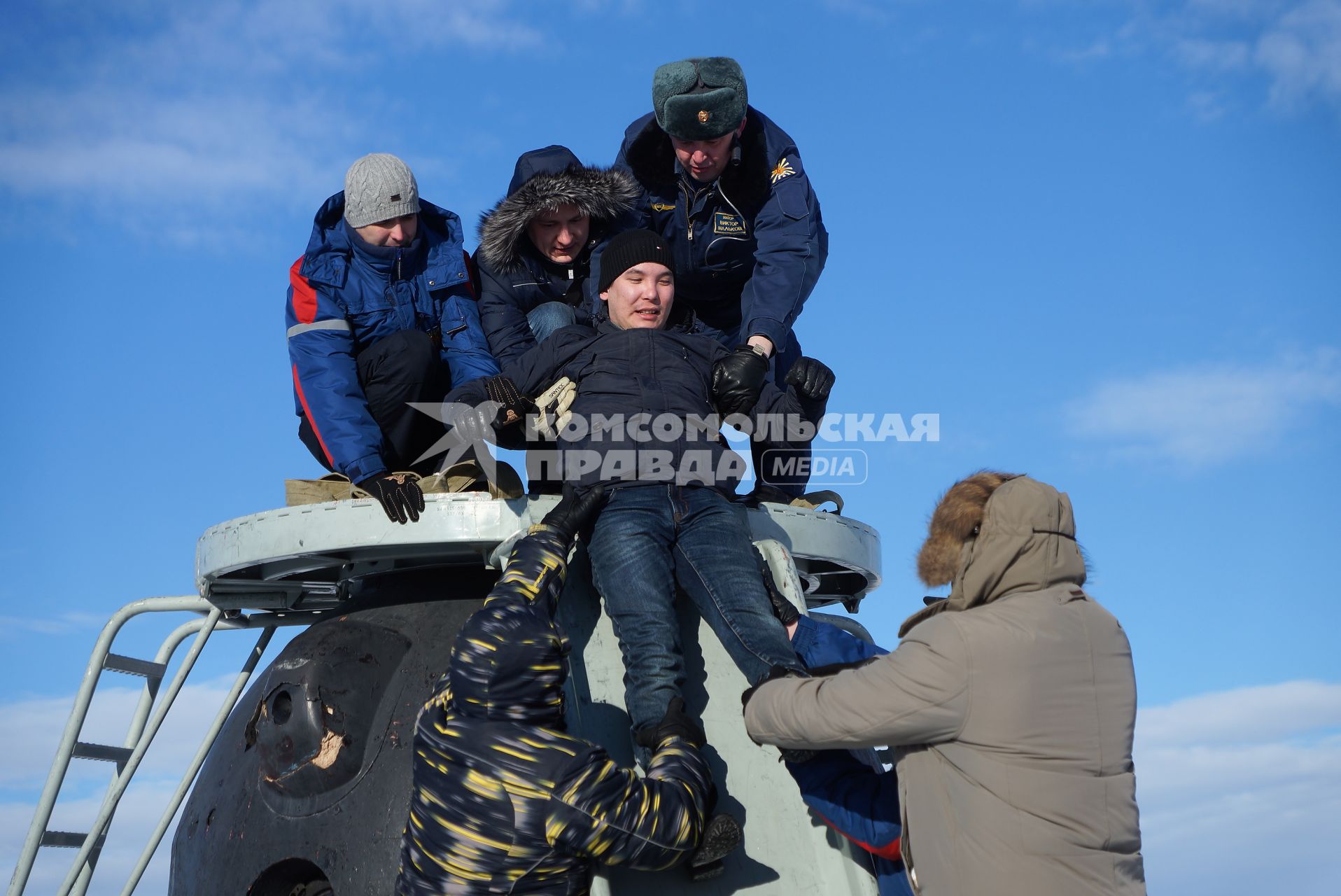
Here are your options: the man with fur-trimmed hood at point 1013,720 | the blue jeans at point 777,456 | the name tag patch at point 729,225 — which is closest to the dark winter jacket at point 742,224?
the name tag patch at point 729,225

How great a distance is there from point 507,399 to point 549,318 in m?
1.07

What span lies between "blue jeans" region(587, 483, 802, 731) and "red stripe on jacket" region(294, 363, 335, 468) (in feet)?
4.54

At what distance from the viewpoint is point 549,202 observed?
18.5 feet

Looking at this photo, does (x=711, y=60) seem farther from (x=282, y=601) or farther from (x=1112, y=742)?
(x=1112, y=742)

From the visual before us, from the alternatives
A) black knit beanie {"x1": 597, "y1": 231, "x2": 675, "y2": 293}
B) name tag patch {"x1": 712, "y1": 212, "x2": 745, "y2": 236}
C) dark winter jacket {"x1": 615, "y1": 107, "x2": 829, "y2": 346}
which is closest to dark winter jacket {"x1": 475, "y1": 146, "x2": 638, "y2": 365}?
dark winter jacket {"x1": 615, "y1": 107, "x2": 829, "y2": 346}

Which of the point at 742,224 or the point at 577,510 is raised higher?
the point at 742,224

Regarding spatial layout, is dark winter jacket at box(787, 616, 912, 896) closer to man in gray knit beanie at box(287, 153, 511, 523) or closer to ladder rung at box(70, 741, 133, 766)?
man in gray knit beanie at box(287, 153, 511, 523)

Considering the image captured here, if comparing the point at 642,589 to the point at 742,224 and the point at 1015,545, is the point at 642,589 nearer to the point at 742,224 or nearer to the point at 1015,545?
the point at 1015,545

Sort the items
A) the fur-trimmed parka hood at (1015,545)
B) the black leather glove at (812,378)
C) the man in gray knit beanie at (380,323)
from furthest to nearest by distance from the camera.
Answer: the man in gray knit beanie at (380,323)
the black leather glove at (812,378)
the fur-trimmed parka hood at (1015,545)

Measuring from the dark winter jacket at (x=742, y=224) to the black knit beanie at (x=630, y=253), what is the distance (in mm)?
536

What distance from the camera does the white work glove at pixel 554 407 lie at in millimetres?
4664

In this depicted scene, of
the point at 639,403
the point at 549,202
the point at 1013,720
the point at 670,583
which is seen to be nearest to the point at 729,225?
the point at 549,202

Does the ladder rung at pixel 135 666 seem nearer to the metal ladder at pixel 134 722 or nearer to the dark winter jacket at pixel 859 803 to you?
the metal ladder at pixel 134 722

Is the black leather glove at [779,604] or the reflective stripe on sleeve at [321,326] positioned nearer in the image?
the black leather glove at [779,604]
